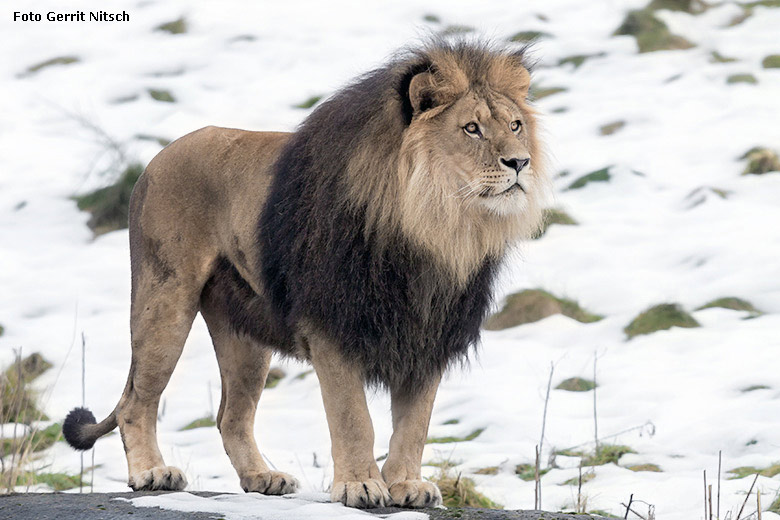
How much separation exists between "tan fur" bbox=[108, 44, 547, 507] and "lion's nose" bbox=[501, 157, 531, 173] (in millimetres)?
21

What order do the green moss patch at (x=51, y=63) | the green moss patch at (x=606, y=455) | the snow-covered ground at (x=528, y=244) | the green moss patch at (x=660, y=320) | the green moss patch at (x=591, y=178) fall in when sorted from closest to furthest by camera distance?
1. the green moss patch at (x=606, y=455)
2. the snow-covered ground at (x=528, y=244)
3. the green moss patch at (x=660, y=320)
4. the green moss patch at (x=591, y=178)
5. the green moss patch at (x=51, y=63)

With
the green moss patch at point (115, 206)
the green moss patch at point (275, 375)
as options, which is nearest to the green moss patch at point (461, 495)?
the green moss patch at point (275, 375)

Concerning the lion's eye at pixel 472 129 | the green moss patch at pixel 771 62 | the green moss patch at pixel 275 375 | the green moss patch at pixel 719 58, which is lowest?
the green moss patch at pixel 275 375

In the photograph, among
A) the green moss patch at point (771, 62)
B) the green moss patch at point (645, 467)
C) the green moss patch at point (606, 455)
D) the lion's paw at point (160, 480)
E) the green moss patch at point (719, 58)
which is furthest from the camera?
the green moss patch at point (719, 58)

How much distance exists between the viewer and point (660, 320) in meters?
7.73

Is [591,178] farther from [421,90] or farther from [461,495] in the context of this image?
[421,90]

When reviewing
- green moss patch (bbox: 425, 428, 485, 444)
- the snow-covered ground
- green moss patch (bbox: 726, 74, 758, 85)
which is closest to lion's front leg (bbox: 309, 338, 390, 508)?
the snow-covered ground

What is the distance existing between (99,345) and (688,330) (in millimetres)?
3991

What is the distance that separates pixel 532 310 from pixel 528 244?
81 centimetres

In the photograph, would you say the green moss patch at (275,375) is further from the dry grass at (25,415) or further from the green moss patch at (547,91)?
the green moss patch at (547,91)

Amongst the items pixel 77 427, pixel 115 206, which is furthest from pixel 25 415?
pixel 115 206

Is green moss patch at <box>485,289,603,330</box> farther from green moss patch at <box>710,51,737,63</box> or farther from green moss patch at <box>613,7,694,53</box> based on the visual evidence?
green moss patch at <box>613,7,694,53</box>

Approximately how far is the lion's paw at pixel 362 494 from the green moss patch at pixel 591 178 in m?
5.99

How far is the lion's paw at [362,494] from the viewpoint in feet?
13.4
